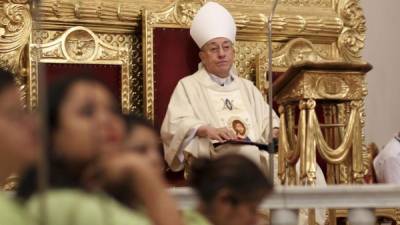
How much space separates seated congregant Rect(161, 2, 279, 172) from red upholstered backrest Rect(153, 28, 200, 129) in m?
0.36

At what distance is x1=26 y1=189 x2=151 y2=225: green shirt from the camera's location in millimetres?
2143

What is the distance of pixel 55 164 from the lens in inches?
88.9

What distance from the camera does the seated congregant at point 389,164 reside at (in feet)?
28.2

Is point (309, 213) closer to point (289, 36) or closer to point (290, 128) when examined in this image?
point (290, 128)

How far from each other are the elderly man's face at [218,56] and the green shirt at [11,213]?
568 centimetres

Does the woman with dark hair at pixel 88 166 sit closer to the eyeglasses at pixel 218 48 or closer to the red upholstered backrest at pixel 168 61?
the eyeglasses at pixel 218 48

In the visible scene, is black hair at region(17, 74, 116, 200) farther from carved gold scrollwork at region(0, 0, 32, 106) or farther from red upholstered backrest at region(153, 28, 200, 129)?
red upholstered backrest at region(153, 28, 200, 129)

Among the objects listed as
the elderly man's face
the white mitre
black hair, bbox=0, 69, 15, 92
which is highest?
the white mitre

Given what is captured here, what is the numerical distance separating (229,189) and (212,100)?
201 inches

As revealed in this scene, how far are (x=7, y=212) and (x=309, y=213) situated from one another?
4.38 metres

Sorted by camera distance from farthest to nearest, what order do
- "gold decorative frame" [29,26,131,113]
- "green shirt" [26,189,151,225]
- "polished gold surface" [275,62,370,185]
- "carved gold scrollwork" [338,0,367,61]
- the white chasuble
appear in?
"carved gold scrollwork" [338,0,367,61] → "gold decorative frame" [29,26,131,113] → the white chasuble → "polished gold surface" [275,62,370,185] → "green shirt" [26,189,151,225]

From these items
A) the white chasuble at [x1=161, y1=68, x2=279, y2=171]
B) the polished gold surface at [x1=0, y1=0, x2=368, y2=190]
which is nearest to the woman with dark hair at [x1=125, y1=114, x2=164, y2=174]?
the polished gold surface at [x1=0, y1=0, x2=368, y2=190]

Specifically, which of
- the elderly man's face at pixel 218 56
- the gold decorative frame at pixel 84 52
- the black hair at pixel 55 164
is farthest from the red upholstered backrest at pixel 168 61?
the black hair at pixel 55 164

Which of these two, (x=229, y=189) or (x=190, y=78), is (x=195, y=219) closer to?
(x=229, y=189)
